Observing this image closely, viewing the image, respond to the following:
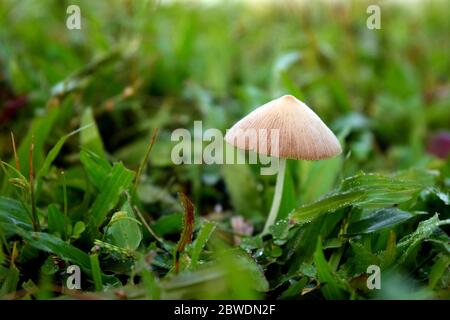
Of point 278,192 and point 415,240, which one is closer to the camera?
point 415,240

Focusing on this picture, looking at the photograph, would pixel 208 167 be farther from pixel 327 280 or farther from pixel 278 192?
pixel 327 280

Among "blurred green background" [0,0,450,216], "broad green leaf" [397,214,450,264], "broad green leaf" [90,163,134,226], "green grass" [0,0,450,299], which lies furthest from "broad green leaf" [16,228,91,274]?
"broad green leaf" [397,214,450,264]

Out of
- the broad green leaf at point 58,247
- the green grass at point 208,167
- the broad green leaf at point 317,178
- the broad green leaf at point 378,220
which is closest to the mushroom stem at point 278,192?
the green grass at point 208,167

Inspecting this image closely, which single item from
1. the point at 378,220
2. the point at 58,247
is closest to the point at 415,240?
the point at 378,220

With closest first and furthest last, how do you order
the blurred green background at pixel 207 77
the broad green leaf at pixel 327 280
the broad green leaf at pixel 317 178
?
the broad green leaf at pixel 327 280 < the broad green leaf at pixel 317 178 < the blurred green background at pixel 207 77

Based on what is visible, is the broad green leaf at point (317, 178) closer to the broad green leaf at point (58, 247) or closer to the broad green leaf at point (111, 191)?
the broad green leaf at point (111, 191)

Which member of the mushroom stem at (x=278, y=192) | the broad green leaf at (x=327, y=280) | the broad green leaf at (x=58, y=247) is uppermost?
the mushroom stem at (x=278, y=192)

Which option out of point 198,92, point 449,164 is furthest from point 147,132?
point 449,164

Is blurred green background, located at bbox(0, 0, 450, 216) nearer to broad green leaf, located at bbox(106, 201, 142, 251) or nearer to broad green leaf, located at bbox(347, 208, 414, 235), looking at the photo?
broad green leaf, located at bbox(347, 208, 414, 235)
